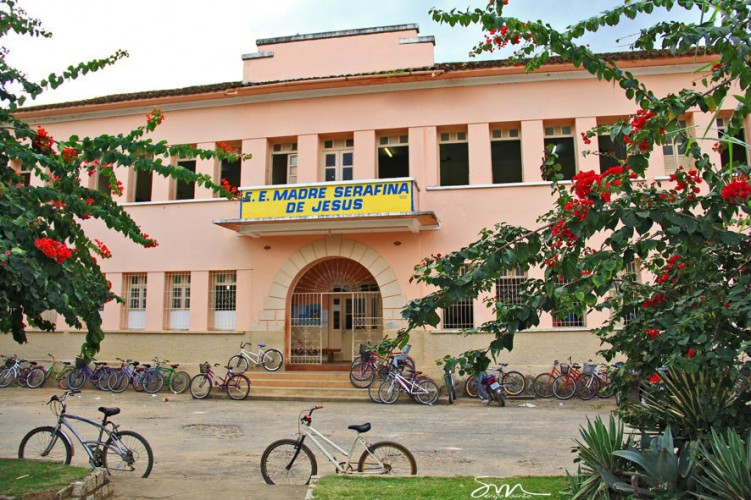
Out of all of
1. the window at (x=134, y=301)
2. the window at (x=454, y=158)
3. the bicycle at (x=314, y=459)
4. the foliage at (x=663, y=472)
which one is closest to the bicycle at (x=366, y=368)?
the window at (x=454, y=158)

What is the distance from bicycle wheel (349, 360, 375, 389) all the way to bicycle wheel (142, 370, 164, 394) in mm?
5249

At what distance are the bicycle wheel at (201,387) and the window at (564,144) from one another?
10.9 metres

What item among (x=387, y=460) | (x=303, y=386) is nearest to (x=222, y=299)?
(x=303, y=386)

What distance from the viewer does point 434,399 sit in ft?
44.3

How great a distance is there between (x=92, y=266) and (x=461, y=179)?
11.5 metres

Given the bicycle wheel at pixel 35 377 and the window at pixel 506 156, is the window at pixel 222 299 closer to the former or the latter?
the bicycle wheel at pixel 35 377

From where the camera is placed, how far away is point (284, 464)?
6812mm

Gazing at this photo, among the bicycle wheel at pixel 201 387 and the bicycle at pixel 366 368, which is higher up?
the bicycle at pixel 366 368

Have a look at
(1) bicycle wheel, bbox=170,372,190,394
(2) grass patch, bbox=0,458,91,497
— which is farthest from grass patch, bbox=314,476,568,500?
(1) bicycle wheel, bbox=170,372,190,394

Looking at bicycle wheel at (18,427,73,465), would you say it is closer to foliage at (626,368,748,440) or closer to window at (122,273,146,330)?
foliage at (626,368,748,440)

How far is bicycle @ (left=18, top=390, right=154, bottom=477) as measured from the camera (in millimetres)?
6871

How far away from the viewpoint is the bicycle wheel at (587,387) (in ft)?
45.4

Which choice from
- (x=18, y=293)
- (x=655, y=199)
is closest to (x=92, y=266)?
(x=18, y=293)

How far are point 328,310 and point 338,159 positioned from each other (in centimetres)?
455
